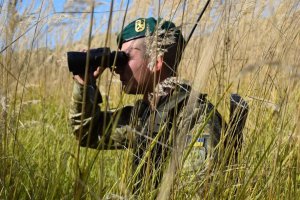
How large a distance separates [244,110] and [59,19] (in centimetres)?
54

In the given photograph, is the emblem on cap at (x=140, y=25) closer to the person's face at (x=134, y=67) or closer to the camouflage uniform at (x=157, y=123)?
the person's face at (x=134, y=67)

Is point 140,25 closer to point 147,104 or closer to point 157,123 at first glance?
point 147,104

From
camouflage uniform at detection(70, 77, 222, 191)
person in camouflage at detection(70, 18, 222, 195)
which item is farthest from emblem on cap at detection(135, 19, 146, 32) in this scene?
camouflage uniform at detection(70, 77, 222, 191)

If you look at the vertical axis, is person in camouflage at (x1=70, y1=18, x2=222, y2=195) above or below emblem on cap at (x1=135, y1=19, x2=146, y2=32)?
below

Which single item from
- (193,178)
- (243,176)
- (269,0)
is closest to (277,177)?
(243,176)

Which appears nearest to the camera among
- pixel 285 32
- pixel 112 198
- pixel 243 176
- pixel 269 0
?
pixel 112 198

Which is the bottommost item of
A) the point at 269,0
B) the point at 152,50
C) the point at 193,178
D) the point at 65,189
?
the point at 65,189

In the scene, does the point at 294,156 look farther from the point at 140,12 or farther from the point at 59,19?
the point at 140,12

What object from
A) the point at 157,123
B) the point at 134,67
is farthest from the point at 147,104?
the point at 157,123

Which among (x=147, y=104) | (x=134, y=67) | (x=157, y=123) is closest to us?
(x=157, y=123)

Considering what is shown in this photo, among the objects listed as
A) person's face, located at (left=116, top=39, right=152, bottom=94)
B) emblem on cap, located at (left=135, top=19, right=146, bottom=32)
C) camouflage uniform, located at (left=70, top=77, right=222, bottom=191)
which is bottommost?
camouflage uniform, located at (left=70, top=77, right=222, bottom=191)

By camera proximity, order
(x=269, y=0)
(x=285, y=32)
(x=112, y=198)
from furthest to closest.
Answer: (x=269, y=0), (x=285, y=32), (x=112, y=198)

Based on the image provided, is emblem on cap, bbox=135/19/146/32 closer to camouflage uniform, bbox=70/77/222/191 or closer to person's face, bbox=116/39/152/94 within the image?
person's face, bbox=116/39/152/94

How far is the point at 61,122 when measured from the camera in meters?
2.96
